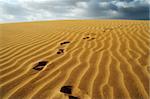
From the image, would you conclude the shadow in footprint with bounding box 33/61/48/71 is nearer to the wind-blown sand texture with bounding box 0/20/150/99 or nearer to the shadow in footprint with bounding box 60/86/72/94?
the wind-blown sand texture with bounding box 0/20/150/99

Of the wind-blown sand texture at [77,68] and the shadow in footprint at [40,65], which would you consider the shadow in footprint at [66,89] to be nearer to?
the wind-blown sand texture at [77,68]

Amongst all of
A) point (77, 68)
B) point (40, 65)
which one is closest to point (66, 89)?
point (77, 68)

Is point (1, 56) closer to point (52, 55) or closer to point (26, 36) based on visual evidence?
point (52, 55)

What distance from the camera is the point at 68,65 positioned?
4512 millimetres

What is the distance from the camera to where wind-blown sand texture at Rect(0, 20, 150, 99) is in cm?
345

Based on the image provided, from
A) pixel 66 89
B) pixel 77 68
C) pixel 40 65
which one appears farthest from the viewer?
pixel 40 65

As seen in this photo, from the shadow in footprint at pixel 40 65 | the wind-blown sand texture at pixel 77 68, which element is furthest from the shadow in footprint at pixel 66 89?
the shadow in footprint at pixel 40 65

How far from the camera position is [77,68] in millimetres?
4348

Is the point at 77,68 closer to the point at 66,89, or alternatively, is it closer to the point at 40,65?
the point at 40,65

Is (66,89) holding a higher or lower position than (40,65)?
lower

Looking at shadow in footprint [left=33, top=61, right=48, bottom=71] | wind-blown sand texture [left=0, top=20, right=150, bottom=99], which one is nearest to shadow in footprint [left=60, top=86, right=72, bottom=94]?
wind-blown sand texture [left=0, top=20, right=150, bottom=99]

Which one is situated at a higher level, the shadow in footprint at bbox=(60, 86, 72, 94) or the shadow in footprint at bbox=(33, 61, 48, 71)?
→ the shadow in footprint at bbox=(33, 61, 48, 71)

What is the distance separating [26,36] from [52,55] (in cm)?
256

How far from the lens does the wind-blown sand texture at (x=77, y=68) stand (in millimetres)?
3451
